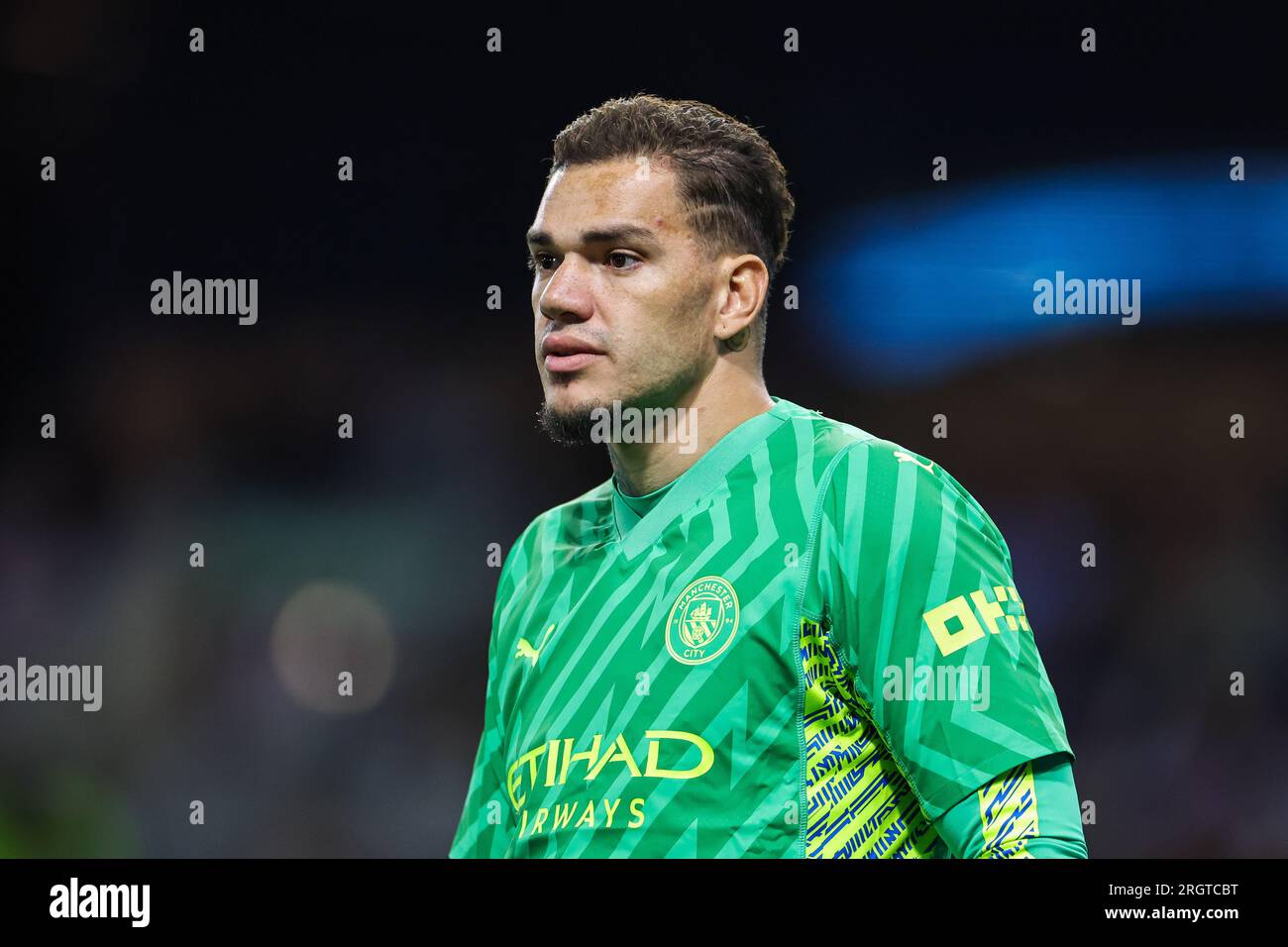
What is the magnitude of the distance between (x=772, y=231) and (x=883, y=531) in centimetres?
92

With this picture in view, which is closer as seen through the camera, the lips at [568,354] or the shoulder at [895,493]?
the shoulder at [895,493]

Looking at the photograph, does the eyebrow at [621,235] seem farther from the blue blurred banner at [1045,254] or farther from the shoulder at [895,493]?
the blue blurred banner at [1045,254]

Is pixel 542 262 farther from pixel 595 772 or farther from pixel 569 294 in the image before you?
pixel 595 772

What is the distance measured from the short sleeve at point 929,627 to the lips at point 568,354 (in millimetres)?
552

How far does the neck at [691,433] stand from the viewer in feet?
8.55

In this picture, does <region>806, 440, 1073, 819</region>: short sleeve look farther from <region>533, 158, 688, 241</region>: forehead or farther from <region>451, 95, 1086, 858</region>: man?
<region>533, 158, 688, 241</region>: forehead

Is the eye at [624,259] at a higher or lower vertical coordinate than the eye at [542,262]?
lower

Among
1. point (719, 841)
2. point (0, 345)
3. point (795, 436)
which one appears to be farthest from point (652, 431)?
point (0, 345)

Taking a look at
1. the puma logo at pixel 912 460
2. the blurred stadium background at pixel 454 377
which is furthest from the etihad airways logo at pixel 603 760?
the blurred stadium background at pixel 454 377

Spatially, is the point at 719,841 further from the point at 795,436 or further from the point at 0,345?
the point at 0,345

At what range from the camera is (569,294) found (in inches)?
99.0

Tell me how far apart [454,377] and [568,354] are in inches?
123

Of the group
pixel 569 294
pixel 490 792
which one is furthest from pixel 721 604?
pixel 490 792

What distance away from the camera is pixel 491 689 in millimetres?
2836
